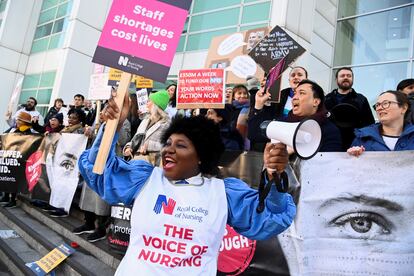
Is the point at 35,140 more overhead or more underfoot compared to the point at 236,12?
more underfoot

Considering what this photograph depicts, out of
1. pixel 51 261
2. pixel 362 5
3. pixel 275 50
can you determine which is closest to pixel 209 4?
pixel 362 5

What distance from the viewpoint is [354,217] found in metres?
2.52

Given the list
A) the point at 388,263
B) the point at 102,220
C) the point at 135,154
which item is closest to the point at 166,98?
the point at 135,154

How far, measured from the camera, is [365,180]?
8.29 ft

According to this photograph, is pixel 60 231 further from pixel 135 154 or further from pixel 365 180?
pixel 365 180

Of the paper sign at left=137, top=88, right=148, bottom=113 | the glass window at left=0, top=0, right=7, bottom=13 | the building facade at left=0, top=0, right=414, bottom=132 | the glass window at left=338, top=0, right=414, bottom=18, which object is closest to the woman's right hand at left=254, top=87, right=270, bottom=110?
the paper sign at left=137, top=88, right=148, bottom=113

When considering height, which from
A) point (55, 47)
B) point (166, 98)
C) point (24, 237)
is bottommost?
point (24, 237)

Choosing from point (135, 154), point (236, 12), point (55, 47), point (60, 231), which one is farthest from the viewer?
point (55, 47)

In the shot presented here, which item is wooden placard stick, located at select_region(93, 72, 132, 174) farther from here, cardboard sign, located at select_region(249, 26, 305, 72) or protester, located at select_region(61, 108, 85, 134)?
protester, located at select_region(61, 108, 85, 134)

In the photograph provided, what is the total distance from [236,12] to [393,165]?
418 inches

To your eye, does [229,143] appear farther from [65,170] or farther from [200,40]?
[200,40]

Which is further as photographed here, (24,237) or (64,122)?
(64,122)

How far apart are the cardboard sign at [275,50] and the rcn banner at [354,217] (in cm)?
148

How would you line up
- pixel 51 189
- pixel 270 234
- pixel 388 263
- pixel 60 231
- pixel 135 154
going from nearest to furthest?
pixel 270 234 < pixel 388 263 < pixel 135 154 < pixel 60 231 < pixel 51 189
